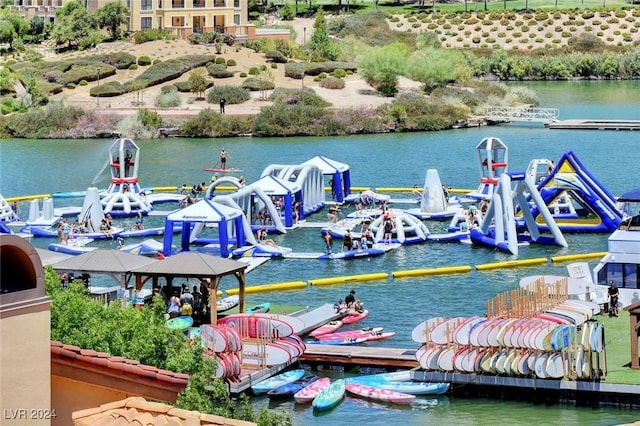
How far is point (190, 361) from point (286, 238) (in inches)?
1179

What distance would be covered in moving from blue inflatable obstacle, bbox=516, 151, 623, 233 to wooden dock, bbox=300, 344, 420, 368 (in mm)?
20875

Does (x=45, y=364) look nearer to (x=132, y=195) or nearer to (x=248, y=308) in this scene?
(x=248, y=308)

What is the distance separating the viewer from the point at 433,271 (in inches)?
1832

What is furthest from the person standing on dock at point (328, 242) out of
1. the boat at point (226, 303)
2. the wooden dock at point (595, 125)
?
the wooden dock at point (595, 125)

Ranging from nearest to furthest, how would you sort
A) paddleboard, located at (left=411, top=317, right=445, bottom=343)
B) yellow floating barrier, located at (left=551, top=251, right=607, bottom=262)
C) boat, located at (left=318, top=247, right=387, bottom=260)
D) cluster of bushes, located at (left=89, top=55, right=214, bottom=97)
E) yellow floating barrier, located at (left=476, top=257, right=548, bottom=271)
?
paddleboard, located at (left=411, top=317, right=445, bottom=343)
yellow floating barrier, located at (left=476, top=257, right=548, bottom=271)
yellow floating barrier, located at (left=551, top=251, right=607, bottom=262)
boat, located at (left=318, top=247, right=387, bottom=260)
cluster of bushes, located at (left=89, top=55, right=214, bottom=97)

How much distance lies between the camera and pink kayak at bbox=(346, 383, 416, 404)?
30.0 metres

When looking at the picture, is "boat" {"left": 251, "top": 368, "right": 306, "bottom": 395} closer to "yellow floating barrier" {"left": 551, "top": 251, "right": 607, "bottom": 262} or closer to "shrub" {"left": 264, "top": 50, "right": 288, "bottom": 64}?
"yellow floating barrier" {"left": 551, "top": 251, "right": 607, "bottom": 262}

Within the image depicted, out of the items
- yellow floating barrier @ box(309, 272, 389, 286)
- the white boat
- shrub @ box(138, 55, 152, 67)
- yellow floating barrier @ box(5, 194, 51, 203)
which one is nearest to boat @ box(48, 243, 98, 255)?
yellow floating barrier @ box(309, 272, 389, 286)

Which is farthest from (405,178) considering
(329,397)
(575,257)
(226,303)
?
(329,397)

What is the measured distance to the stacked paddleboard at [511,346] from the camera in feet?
95.5

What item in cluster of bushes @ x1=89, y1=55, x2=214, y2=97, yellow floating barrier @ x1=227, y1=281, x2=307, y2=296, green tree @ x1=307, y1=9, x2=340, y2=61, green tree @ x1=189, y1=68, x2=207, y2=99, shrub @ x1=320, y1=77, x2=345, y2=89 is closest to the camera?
yellow floating barrier @ x1=227, y1=281, x2=307, y2=296

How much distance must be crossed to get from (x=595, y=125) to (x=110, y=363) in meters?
92.8

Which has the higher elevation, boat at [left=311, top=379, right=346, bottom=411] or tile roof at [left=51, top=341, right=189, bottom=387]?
tile roof at [left=51, top=341, right=189, bottom=387]

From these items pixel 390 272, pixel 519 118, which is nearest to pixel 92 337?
pixel 390 272
